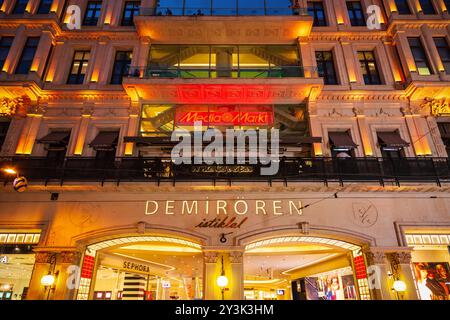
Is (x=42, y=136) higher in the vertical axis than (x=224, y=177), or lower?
higher

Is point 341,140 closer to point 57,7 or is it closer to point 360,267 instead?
point 360,267

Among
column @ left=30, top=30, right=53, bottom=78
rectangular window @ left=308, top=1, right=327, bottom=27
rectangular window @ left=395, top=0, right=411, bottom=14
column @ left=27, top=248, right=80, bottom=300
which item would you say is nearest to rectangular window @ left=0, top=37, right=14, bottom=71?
column @ left=30, top=30, right=53, bottom=78

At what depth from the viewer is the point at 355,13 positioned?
16.7m

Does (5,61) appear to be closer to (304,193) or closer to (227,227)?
(227,227)

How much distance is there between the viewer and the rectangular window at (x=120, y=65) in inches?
592

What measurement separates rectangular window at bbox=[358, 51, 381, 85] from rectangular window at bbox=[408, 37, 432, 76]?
1.83 meters

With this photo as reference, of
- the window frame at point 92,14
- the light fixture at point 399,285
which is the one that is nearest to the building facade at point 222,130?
the light fixture at point 399,285

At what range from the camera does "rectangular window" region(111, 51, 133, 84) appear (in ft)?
49.3

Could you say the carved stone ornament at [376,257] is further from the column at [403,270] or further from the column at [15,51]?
the column at [15,51]

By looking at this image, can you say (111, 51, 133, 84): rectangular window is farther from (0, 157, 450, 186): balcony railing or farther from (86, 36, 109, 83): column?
(0, 157, 450, 186): balcony railing

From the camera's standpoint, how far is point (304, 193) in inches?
476

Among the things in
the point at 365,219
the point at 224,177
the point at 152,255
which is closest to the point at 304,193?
the point at 365,219

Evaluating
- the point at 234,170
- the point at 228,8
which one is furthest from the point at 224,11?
the point at 234,170
